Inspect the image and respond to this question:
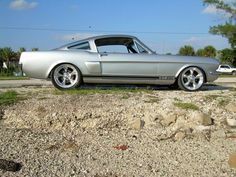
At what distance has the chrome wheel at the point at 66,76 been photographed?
353 inches

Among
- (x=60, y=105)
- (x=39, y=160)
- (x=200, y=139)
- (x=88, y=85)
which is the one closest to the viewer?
(x=39, y=160)

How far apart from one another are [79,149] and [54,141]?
0.46m

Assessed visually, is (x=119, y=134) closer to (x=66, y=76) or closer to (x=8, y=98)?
(x=8, y=98)

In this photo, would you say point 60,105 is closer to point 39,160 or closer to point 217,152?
point 39,160

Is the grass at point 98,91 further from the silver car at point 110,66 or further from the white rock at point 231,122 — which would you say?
the white rock at point 231,122

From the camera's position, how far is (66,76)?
9023 millimetres

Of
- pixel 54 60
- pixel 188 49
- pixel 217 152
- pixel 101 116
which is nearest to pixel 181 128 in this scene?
pixel 217 152

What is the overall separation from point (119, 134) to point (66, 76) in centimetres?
254

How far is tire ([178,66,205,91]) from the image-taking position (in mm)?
9361

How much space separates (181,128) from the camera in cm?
723

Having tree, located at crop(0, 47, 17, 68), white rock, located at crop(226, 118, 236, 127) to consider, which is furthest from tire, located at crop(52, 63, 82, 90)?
tree, located at crop(0, 47, 17, 68)

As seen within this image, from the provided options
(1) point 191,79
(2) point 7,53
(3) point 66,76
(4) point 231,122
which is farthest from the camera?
(2) point 7,53

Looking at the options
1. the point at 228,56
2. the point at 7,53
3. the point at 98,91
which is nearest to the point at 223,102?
the point at 98,91

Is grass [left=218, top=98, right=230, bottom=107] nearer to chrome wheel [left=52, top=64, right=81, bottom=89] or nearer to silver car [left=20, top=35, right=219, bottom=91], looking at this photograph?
silver car [left=20, top=35, right=219, bottom=91]
